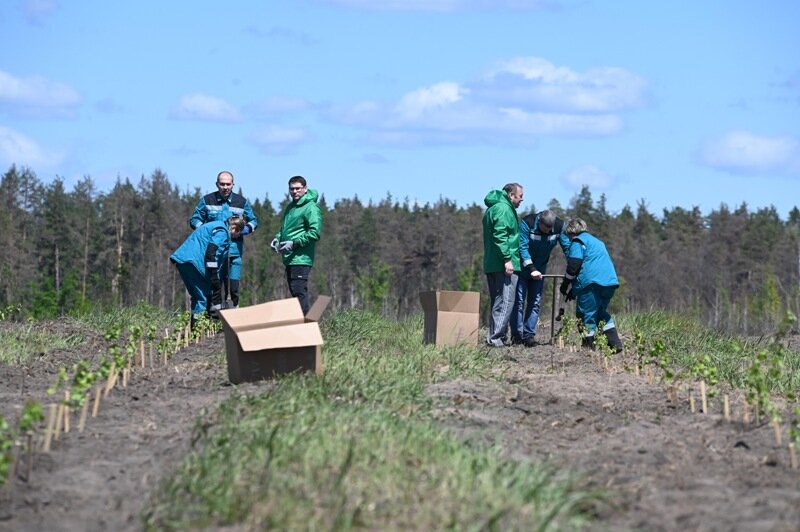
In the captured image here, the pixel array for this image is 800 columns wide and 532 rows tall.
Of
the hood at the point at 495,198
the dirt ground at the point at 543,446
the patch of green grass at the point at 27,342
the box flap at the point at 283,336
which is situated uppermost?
the hood at the point at 495,198

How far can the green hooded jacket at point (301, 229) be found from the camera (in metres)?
13.0

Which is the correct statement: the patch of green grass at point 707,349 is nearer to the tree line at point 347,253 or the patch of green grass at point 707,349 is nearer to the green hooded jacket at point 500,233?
the green hooded jacket at point 500,233

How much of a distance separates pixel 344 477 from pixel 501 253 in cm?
781

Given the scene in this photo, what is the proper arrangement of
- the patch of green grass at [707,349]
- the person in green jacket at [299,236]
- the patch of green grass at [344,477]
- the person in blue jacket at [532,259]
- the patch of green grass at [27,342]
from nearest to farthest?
1. the patch of green grass at [344,477]
2. the patch of green grass at [707,349]
3. the patch of green grass at [27,342]
4. the person in green jacket at [299,236]
5. the person in blue jacket at [532,259]

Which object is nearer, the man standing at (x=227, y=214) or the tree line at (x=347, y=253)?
the man standing at (x=227, y=214)

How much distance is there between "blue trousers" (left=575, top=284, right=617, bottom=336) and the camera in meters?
13.3

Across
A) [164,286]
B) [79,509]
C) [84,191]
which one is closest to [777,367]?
[79,509]

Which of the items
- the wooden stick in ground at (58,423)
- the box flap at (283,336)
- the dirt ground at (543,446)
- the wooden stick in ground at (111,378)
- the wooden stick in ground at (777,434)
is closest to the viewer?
the dirt ground at (543,446)

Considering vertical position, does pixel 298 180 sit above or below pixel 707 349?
above

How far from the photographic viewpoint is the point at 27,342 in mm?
12586

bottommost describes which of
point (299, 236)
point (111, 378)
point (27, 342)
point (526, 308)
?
point (111, 378)

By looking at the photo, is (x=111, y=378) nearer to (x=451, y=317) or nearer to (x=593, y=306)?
(x=451, y=317)

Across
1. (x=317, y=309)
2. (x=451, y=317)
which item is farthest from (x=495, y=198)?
(x=317, y=309)

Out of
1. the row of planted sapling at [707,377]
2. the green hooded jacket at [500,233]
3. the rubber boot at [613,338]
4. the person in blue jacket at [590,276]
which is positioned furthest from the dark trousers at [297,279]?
the rubber boot at [613,338]
